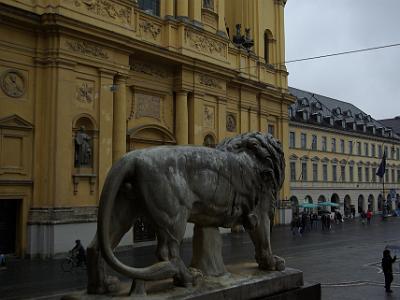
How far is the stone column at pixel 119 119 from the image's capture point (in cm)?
Result: 2553

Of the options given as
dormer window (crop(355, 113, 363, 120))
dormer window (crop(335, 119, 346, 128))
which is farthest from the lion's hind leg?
dormer window (crop(355, 113, 363, 120))

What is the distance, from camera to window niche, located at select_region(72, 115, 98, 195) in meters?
23.3

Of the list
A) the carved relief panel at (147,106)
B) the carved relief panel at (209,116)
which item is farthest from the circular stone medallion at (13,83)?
the carved relief panel at (209,116)

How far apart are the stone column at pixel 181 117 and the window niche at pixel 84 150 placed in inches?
261

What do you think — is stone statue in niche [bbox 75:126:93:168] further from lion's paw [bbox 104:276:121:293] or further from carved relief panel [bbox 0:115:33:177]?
lion's paw [bbox 104:276:121:293]

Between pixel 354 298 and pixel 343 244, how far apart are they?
1610 centimetres

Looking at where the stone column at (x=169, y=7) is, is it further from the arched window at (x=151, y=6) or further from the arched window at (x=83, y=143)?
the arched window at (x=83, y=143)

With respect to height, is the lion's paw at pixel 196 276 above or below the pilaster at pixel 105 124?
below

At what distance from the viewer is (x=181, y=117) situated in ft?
97.6

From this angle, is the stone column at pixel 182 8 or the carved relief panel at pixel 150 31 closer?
the carved relief panel at pixel 150 31

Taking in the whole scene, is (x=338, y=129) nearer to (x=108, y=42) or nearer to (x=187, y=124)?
(x=187, y=124)

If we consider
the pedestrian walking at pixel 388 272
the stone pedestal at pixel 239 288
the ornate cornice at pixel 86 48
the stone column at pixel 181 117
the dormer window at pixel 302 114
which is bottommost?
the pedestrian walking at pixel 388 272

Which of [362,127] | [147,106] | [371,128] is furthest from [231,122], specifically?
[371,128]

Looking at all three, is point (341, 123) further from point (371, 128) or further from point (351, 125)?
point (371, 128)
